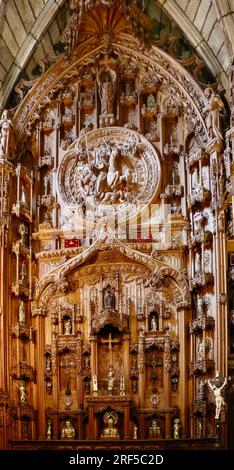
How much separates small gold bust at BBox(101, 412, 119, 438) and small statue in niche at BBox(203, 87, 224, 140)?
7308 mm

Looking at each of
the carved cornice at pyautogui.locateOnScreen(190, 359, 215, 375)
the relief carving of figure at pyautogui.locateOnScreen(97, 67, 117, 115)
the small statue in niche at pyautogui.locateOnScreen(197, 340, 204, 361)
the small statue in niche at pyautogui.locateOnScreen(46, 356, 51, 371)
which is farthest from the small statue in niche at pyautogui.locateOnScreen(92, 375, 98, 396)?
the relief carving of figure at pyautogui.locateOnScreen(97, 67, 117, 115)

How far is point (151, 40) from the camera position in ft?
68.2

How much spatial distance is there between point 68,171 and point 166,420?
708 cm

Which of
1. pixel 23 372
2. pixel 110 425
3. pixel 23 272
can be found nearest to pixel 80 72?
pixel 23 272

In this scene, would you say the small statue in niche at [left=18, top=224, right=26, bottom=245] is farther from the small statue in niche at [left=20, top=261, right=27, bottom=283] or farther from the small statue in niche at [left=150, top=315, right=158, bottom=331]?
the small statue in niche at [left=150, top=315, right=158, bottom=331]

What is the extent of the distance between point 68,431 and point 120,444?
6.96ft

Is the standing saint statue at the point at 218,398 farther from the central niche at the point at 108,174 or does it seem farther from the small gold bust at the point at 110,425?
the central niche at the point at 108,174

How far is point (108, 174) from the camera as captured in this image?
67.0ft

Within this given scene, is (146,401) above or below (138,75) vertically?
below

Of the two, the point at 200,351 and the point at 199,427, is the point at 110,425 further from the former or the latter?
the point at 200,351

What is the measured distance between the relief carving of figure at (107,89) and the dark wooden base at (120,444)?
875 cm

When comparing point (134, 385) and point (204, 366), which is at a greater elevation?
point (204, 366)
